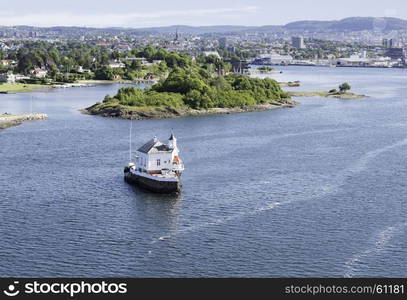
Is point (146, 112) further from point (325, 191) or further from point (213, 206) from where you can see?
point (213, 206)

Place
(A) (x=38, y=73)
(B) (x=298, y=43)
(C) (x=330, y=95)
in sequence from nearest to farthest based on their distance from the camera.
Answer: (C) (x=330, y=95), (A) (x=38, y=73), (B) (x=298, y=43)

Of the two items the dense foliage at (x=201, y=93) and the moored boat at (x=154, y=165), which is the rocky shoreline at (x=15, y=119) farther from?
the moored boat at (x=154, y=165)

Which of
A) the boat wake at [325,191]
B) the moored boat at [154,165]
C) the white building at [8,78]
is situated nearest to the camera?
the boat wake at [325,191]

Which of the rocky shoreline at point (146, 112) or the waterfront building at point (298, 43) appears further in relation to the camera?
the waterfront building at point (298, 43)

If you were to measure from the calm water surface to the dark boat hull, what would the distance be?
35cm

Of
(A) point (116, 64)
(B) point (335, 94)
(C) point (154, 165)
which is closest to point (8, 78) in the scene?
(A) point (116, 64)

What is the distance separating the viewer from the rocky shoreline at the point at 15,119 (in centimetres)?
4142

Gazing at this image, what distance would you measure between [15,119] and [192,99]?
12.1 m

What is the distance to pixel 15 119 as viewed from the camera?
43.0m

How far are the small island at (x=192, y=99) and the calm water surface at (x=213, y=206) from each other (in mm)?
6770

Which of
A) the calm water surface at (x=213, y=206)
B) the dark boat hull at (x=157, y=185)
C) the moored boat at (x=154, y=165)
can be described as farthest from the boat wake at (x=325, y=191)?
the dark boat hull at (x=157, y=185)

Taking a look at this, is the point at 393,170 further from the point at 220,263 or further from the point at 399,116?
the point at 399,116

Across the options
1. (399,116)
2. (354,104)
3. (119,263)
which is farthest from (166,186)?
(354,104)

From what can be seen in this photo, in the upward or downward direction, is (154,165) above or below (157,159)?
below
